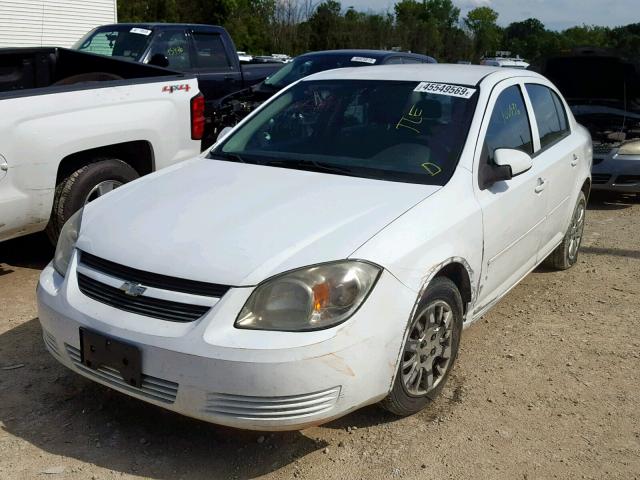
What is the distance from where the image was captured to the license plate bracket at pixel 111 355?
2844mm

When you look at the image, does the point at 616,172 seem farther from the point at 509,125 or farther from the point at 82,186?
the point at 82,186

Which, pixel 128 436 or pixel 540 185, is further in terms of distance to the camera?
pixel 540 185

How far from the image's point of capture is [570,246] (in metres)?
5.68

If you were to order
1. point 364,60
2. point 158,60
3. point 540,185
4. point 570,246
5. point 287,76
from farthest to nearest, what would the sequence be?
point 287,76 < point 364,60 < point 158,60 < point 570,246 < point 540,185

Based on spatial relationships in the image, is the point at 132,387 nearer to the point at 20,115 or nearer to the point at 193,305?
the point at 193,305

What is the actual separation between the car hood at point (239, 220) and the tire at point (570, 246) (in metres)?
2.48

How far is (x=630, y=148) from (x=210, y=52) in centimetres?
561

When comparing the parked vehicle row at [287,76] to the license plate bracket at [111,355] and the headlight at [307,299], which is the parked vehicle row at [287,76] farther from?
the headlight at [307,299]

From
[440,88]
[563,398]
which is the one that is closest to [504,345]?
[563,398]

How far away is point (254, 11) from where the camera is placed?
4938 centimetres

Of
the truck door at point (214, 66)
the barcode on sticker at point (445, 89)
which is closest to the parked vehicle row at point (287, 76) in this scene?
the truck door at point (214, 66)

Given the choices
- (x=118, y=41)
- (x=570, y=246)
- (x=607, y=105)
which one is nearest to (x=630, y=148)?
(x=607, y=105)

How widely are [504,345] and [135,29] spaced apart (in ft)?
23.3

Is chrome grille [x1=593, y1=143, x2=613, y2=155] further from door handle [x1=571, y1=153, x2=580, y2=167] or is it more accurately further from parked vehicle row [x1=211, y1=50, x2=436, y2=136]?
door handle [x1=571, y1=153, x2=580, y2=167]
